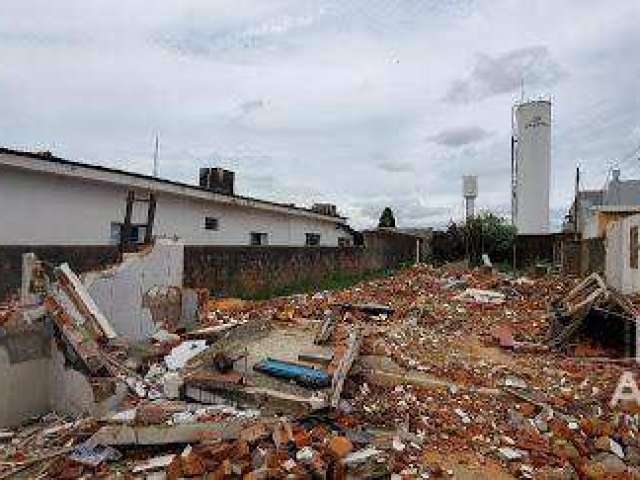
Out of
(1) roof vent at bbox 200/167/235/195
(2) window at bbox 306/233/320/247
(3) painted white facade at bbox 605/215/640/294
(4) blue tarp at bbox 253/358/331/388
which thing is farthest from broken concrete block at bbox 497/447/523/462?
(2) window at bbox 306/233/320/247

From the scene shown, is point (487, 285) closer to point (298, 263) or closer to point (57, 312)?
point (298, 263)

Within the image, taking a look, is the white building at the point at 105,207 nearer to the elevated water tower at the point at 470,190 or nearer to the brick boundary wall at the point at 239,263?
the brick boundary wall at the point at 239,263

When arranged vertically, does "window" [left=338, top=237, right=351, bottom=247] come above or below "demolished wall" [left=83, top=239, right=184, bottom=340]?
above

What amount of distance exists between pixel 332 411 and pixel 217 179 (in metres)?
13.6

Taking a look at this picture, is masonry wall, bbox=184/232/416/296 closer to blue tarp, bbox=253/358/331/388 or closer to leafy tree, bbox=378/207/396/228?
blue tarp, bbox=253/358/331/388

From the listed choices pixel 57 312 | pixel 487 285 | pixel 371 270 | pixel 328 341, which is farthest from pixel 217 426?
pixel 371 270

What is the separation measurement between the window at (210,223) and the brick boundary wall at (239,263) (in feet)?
7.15

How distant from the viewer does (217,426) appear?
5457mm

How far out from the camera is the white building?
35.8ft

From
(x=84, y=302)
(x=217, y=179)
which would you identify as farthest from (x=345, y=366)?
(x=217, y=179)

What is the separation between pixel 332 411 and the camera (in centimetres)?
603

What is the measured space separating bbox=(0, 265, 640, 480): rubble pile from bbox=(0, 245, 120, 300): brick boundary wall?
2.10 meters

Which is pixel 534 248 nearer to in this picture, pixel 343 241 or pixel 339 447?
pixel 343 241

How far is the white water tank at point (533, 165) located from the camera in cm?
2950
